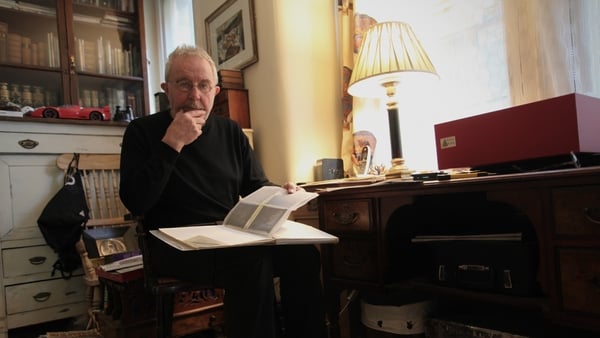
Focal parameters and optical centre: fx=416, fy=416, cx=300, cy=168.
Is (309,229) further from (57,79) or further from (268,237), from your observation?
(57,79)

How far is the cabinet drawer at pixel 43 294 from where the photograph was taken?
197 cm

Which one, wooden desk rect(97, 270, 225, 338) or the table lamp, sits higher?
the table lamp

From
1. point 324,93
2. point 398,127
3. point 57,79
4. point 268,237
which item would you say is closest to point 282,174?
point 324,93

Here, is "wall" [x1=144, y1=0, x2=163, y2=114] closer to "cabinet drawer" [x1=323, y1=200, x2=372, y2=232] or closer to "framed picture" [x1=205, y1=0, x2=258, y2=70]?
"framed picture" [x1=205, y1=0, x2=258, y2=70]

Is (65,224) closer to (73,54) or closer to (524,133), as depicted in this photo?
Result: (73,54)

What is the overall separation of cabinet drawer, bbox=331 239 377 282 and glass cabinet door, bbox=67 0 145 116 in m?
1.88

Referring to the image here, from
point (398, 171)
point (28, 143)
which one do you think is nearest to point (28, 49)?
point (28, 143)

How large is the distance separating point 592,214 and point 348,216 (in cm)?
60

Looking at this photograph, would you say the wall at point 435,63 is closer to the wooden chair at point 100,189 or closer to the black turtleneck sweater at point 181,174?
the black turtleneck sweater at point 181,174

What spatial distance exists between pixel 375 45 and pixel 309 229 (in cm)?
68

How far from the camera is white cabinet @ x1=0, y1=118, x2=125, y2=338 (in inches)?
78.4

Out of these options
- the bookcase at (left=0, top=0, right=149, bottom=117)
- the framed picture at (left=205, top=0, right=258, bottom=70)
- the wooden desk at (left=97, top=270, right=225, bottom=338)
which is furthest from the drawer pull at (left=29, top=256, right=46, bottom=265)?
the framed picture at (left=205, top=0, right=258, bottom=70)

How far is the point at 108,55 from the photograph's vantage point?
2764 millimetres

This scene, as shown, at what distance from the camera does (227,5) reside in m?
2.23
